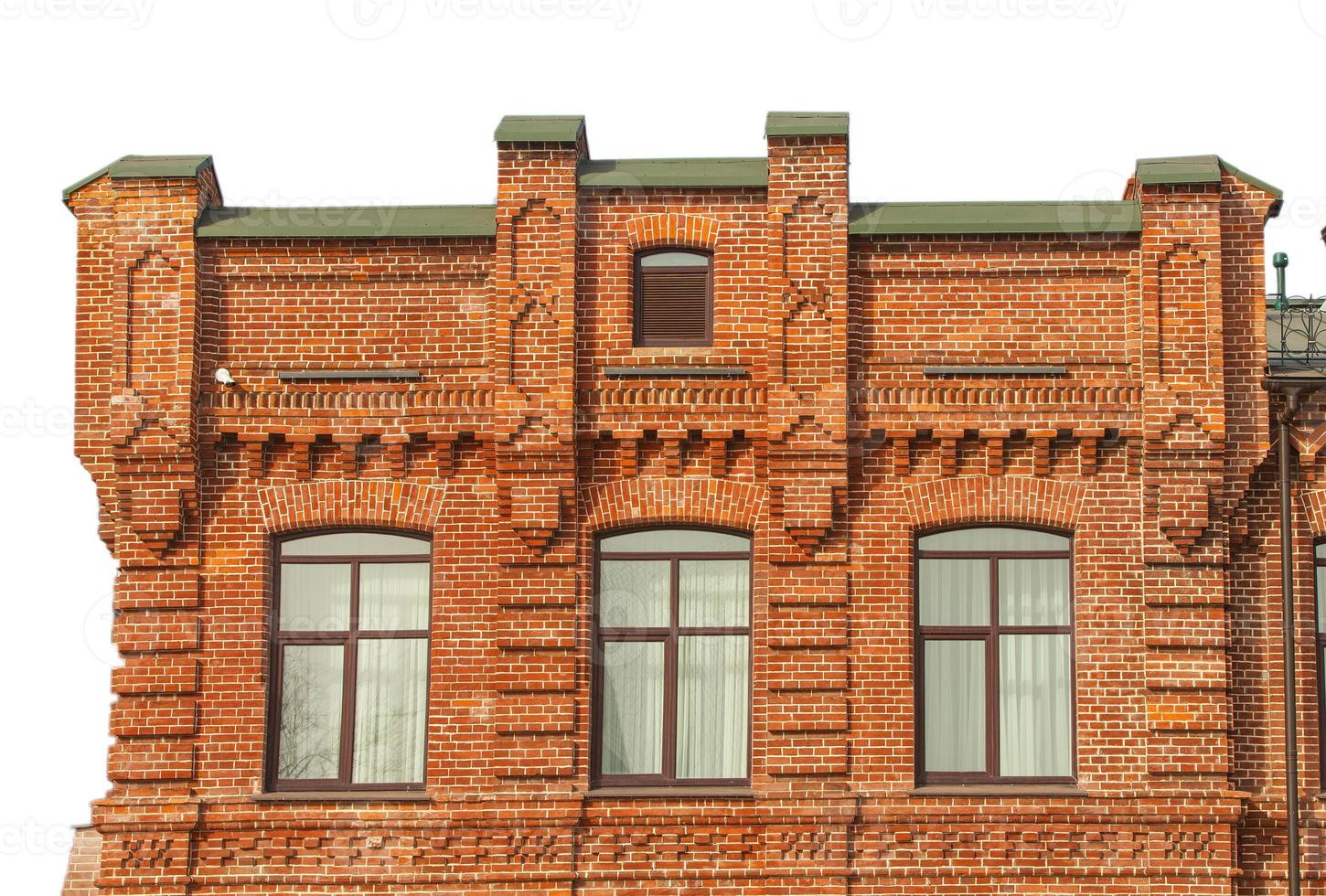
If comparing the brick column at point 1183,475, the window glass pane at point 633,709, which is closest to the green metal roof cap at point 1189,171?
the brick column at point 1183,475

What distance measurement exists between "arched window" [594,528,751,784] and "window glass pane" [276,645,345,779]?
247 centimetres

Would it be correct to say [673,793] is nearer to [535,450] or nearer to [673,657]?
[673,657]

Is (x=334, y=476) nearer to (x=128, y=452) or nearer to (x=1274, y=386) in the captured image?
(x=128, y=452)

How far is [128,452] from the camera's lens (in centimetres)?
1555

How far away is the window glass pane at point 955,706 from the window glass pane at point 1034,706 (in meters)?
0.21

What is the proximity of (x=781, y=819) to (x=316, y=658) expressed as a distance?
4.63 meters

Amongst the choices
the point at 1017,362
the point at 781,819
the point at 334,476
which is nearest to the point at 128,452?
the point at 334,476

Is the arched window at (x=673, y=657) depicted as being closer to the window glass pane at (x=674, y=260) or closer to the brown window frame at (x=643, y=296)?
the brown window frame at (x=643, y=296)

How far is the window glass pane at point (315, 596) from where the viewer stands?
1580cm

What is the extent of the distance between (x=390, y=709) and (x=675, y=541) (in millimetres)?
3100

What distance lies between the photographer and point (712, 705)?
611 inches

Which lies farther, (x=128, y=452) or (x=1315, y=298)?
(x=1315, y=298)

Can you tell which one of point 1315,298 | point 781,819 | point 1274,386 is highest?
point 1315,298

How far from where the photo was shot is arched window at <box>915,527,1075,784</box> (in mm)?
15383
